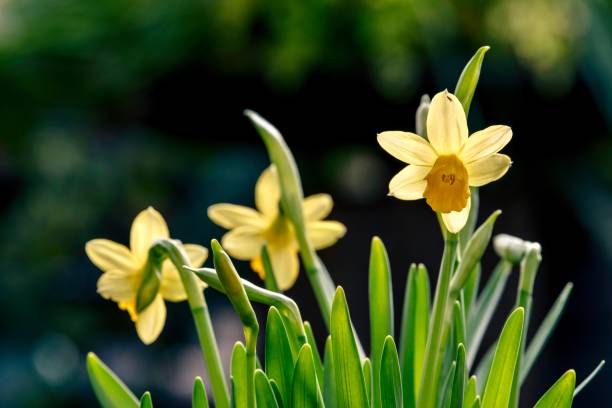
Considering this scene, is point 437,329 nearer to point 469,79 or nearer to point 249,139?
point 469,79

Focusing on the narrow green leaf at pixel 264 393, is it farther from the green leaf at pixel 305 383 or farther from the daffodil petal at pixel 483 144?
the daffodil petal at pixel 483 144

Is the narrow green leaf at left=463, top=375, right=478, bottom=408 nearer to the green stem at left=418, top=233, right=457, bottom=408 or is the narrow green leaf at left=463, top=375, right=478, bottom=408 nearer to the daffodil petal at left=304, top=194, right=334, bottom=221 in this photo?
the green stem at left=418, top=233, right=457, bottom=408

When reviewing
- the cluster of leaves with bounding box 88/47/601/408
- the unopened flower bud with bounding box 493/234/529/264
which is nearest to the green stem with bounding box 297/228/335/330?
the cluster of leaves with bounding box 88/47/601/408

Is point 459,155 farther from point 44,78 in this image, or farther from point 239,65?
point 44,78

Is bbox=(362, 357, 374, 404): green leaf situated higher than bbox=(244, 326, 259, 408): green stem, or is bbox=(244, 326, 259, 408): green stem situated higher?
bbox=(244, 326, 259, 408): green stem

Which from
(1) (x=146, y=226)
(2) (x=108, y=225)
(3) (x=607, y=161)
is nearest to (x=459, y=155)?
(1) (x=146, y=226)

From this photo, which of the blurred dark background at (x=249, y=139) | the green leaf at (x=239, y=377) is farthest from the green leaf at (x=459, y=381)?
the blurred dark background at (x=249, y=139)
